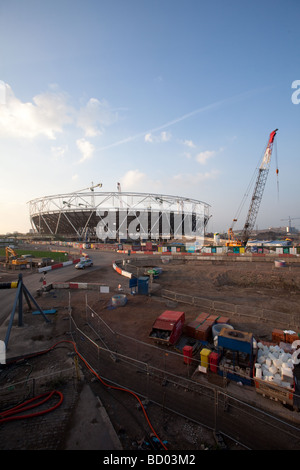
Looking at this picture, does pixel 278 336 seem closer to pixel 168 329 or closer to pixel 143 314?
pixel 168 329

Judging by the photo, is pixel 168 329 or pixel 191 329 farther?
pixel 191 329

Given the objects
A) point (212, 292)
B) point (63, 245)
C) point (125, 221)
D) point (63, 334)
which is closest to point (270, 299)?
point (212, 292)

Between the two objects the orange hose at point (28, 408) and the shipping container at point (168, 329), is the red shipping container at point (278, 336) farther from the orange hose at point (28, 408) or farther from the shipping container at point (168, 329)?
the orange hose at point (28, 408)

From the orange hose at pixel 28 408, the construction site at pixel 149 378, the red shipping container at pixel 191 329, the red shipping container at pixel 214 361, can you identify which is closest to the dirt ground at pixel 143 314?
the construction site at pixel 149 378

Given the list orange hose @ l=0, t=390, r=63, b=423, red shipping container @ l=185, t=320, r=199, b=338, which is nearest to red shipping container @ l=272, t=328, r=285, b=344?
red shipping container @ l=185, t=320, r=199, b=338

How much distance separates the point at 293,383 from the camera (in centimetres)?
721

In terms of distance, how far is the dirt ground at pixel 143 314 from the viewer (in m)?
5.81

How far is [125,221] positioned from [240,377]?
79716mm

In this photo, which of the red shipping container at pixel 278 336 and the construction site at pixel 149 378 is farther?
the red shipping container at pixel 278 336

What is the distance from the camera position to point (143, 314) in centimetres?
1431

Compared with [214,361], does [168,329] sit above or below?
above

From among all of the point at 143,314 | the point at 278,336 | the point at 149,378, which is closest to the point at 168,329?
the point at 149,378

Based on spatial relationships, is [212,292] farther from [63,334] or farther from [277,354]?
[63,334]
